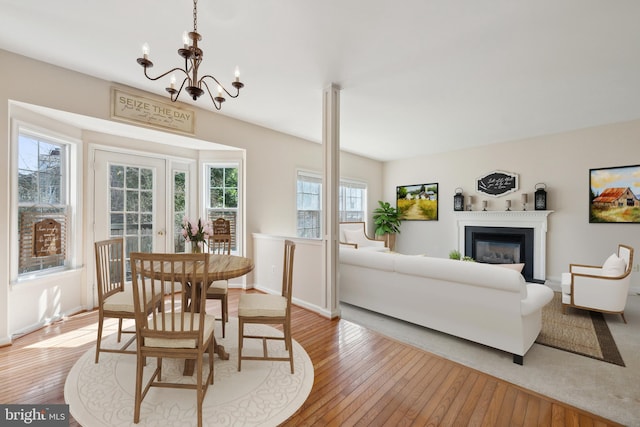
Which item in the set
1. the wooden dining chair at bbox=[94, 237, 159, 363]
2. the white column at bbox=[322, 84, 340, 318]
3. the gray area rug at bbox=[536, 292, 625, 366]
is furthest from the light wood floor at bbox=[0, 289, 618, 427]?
the gray area rug at bbox=[536, 292, 625, 366]

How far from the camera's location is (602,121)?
4547 millimetres

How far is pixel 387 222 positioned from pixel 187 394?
19.4ft

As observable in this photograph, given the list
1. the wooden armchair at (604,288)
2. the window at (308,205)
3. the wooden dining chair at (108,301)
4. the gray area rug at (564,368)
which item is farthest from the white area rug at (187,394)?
the wooden armchair at (604,288)

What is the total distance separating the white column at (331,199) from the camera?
3301 mm

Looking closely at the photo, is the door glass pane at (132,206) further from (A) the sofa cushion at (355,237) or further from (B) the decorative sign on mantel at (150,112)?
(A) the sofa cushion at (355,237)

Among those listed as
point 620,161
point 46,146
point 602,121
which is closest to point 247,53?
point 46,146

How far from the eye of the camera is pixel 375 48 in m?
2.57

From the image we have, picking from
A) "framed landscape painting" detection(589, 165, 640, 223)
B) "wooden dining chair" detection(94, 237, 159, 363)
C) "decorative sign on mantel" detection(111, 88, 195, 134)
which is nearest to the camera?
"wooden dining chair" detection(94, 237, 159, 363)

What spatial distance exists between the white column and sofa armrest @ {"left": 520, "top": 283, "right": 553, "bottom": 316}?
1841 millimetres

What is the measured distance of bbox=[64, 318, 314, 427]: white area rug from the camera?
5.57 feet

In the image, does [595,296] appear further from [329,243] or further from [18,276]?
[18,276]

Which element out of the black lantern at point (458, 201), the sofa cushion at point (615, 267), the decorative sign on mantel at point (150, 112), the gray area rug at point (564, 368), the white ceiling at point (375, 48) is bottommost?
the gray area rug at point (564, 368)

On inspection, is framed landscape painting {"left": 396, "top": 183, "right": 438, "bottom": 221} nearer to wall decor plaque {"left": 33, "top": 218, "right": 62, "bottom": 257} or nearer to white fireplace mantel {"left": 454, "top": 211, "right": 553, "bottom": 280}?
white fireplace mantel {"left": 454, "top": 211, "right": 553, "bottom": 280}

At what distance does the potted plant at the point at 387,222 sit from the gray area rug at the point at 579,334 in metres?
3.70
